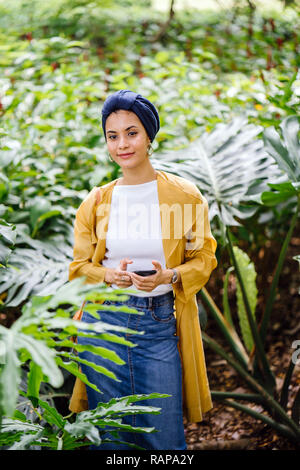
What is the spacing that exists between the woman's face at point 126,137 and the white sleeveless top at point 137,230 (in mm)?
109

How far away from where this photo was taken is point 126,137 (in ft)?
5.40

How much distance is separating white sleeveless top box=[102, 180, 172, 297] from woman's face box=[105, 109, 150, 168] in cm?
11

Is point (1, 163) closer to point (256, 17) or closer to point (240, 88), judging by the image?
point (240, 88)

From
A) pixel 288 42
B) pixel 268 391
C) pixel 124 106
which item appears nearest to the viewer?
pixel 124 106

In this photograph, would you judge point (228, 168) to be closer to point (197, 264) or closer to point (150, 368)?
point (197, 264)

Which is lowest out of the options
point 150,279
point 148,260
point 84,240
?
point 150,279

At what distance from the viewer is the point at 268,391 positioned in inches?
103

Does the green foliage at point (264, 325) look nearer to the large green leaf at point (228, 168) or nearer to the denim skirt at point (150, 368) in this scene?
the large green leaf at point (228, 168)

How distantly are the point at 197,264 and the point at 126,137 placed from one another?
1.62ft

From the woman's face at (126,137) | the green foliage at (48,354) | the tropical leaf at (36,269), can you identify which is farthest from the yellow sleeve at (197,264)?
the tropical leaf at (36,269)

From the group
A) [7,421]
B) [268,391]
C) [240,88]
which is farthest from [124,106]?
[240,88]

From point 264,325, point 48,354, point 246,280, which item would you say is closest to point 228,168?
point 246,280

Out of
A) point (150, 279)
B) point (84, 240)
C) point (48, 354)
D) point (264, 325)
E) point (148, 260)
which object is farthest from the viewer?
point (264, 325)

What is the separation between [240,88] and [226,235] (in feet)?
5.25
